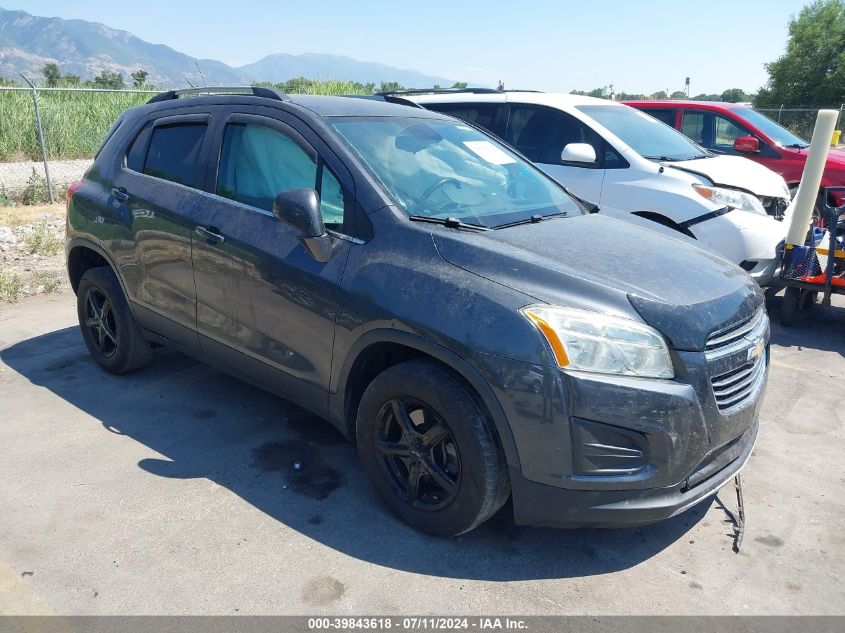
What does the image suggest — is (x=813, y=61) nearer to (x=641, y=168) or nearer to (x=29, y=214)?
(x=641, y=168)

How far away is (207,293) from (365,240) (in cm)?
118

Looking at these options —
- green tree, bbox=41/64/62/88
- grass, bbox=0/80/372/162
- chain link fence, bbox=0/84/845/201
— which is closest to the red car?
grass, bbox=0/80/372/162

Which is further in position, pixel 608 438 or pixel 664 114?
pixel 664 114

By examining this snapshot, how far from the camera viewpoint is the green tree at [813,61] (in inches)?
1111

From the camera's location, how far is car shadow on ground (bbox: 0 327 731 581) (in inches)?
115

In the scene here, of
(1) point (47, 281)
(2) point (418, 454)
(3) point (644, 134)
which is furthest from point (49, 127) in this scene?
(2) point (418, 454)

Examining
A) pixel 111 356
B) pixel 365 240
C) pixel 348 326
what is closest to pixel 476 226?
pixel 365 240

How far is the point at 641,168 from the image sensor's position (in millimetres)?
6234

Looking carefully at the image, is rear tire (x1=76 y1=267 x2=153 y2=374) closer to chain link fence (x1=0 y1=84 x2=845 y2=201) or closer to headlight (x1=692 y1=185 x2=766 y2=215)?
headlight (x1=692 y1=185 x2=766 y2=215)

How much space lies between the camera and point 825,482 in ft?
11.7

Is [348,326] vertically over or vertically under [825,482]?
over

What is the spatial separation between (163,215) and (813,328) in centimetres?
558

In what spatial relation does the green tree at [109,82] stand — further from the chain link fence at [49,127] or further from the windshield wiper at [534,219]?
the windshield wiper at [534,219]

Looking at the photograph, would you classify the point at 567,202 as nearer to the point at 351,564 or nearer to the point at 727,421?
the point at 727,421
